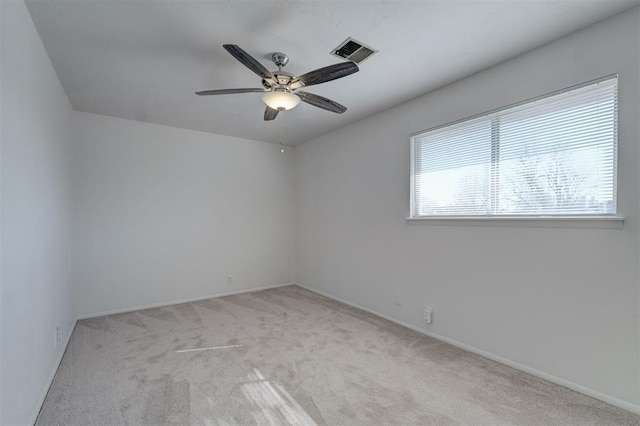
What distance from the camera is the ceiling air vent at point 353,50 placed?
2.20 m

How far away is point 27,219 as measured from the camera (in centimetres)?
185

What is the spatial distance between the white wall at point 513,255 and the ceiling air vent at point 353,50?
5.8 inches

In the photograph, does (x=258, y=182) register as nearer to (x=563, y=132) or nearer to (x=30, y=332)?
(x=30, y=332)

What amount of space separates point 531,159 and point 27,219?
3.61m

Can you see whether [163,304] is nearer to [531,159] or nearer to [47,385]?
[47,385]

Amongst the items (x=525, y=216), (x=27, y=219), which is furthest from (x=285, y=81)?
(x=525, y=216)

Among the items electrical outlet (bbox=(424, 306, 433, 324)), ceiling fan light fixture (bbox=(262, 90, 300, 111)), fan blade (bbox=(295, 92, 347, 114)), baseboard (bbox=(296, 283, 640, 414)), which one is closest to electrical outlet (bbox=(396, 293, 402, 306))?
baseboard (bbox=(296, 283, 640, 414))

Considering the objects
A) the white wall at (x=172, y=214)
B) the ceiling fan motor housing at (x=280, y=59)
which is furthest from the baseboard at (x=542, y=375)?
the ceiling fan motor housing at (x=280, y=59)

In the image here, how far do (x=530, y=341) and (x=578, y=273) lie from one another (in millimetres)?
649

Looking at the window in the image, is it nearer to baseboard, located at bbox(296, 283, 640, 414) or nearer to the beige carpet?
baseboard, located at bbox(296, 283, 640, 414)

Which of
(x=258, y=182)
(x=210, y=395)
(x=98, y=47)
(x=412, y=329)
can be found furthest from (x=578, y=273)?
(x=258, y=182)

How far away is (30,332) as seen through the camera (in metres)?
1.83

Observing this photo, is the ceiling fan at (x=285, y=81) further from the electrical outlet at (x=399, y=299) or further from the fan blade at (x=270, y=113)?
the electrical outlet at (x=399, y=299)

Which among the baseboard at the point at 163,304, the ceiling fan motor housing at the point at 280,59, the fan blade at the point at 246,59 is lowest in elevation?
the baseboard at the point at 163,304
